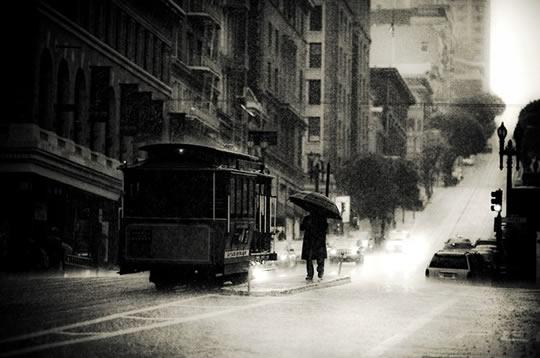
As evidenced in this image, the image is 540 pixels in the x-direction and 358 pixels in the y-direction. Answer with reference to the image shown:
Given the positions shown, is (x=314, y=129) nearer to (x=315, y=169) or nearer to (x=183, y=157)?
(x=315, y=169)

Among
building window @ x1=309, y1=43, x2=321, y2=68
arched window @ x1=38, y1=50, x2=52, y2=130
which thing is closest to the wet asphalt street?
arched window @ x1=38, y1=50, x2=52, y2=130

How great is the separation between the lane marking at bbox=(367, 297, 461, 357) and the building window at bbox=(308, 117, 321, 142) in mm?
88858

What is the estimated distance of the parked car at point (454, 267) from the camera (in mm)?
34188

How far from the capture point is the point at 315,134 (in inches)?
4459

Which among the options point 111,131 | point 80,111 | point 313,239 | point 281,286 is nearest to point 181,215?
point 281,286

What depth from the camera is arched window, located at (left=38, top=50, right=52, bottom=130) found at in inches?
1656

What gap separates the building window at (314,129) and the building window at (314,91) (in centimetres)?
194

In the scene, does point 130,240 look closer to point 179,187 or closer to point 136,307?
point 179,187

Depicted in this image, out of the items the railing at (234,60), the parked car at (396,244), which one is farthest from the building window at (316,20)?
the railing at (234,60)

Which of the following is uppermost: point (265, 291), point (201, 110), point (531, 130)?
point (531, 130)

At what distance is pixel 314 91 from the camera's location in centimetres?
11450

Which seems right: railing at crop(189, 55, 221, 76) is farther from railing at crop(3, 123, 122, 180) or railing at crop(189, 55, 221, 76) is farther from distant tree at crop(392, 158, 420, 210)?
distant tree at crop(392, 158, 420, 210)

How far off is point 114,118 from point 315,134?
62.2 m

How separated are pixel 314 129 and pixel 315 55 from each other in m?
8.25
